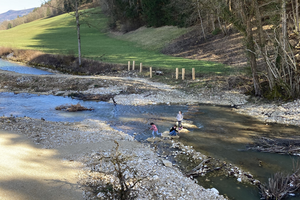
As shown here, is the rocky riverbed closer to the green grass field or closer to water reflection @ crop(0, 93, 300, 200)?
water reflection @ crop(0, 93, 300, 200)

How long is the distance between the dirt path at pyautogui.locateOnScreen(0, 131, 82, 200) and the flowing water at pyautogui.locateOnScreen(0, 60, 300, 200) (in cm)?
499

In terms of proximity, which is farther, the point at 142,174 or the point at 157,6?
the point at 157,6

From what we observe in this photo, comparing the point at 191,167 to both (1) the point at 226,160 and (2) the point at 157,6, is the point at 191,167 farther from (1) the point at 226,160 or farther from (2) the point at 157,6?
(2) the point at 157,6

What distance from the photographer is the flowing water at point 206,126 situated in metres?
10.4

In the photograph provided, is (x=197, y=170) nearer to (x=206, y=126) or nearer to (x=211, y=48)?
(x=206, y=126)

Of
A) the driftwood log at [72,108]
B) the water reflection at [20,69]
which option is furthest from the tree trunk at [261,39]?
the water reflection at [20,69]

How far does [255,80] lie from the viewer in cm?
2095

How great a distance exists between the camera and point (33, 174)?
29.7 feet

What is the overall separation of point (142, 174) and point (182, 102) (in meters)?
12.8

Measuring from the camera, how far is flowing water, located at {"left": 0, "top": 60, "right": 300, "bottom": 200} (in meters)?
10.4

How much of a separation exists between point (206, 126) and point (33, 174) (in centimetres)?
1065

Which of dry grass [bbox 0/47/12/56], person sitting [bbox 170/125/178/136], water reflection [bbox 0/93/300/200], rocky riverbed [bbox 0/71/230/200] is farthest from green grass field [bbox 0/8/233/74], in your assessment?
person sitting [bbox 170/125/178/136]

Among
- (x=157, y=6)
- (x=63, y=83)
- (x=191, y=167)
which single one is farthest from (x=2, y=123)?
(x=157, y=6)

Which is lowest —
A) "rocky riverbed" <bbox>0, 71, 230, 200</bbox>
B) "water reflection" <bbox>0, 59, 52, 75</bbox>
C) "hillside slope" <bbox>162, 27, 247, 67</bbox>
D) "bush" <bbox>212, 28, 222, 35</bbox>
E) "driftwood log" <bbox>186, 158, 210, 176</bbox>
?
"driftwood log" <bbox>186, 158, 210, 176</bbox>
